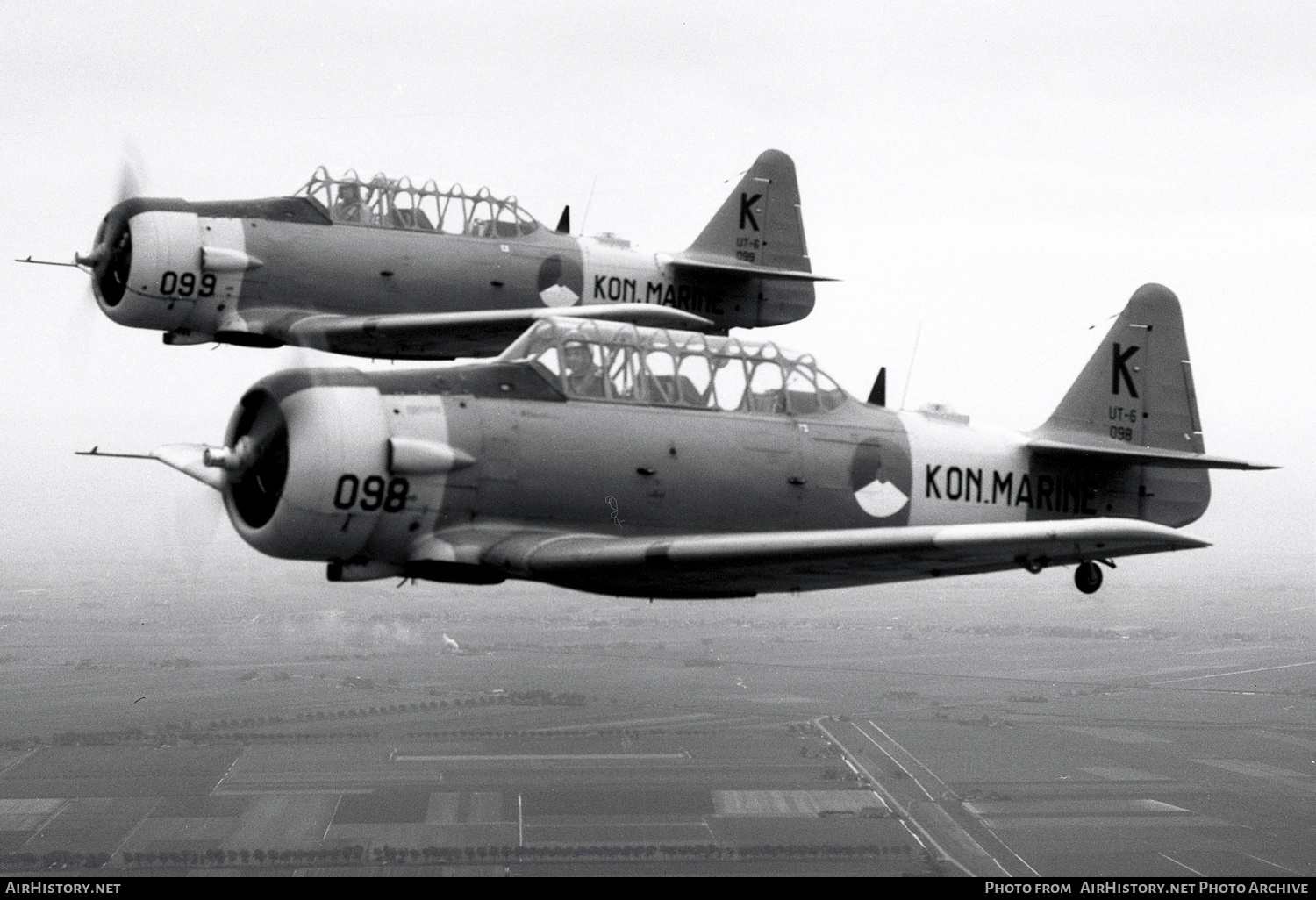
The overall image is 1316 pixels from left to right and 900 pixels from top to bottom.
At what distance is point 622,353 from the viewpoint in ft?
56.2

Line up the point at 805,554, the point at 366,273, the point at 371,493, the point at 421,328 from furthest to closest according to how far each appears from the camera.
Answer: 1. the point at 366,273
2. the point at 421,328
3. the point at 371,493
4. the point at 805,554

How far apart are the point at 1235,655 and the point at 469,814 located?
104 metres

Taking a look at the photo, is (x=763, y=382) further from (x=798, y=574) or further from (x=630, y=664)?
(x=630, y=664)

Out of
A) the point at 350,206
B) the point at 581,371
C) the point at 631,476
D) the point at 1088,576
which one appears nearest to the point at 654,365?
the point at 581,371

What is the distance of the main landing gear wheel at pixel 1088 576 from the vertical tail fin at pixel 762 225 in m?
10.6

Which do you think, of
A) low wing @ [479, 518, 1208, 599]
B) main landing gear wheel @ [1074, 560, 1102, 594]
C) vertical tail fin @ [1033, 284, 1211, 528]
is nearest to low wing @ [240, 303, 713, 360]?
vertical tail fin @ [1033, 284, 1211, 528]

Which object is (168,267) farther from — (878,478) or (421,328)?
(878,478)

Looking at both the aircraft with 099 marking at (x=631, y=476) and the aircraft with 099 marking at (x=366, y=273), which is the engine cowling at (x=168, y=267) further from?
the aircraft with 099 marking at (x=631, y=476)

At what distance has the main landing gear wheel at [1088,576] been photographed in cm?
1806

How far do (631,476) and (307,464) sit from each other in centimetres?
308

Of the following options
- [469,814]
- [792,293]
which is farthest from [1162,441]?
[469,814]

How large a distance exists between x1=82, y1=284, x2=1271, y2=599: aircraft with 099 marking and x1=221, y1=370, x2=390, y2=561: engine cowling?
0.06 feet

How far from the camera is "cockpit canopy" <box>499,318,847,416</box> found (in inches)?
669

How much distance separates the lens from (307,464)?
50.6 ft
